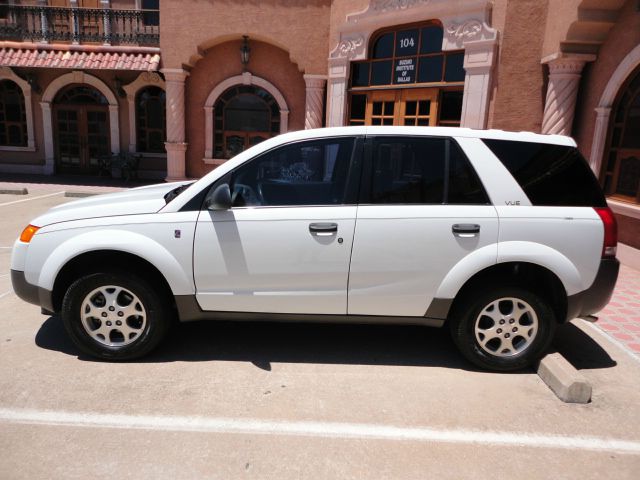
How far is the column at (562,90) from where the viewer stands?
820cm

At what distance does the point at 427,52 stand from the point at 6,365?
937cm

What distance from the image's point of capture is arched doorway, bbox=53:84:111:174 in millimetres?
16516

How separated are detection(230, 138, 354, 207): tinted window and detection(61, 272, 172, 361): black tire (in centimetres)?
97

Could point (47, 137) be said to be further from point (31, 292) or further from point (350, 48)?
point (31, 292)

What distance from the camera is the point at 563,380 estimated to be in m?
3.40

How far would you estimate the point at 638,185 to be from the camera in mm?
7324

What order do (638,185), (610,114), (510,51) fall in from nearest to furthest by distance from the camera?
(638,185), (610,114), (510,51)

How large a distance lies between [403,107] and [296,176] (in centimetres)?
752

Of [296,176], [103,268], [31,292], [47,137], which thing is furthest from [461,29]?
[47,137]

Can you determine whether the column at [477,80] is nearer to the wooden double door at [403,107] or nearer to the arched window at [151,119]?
the wooden double door at [403,107]

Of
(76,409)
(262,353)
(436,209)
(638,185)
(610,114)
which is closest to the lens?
(76,409)

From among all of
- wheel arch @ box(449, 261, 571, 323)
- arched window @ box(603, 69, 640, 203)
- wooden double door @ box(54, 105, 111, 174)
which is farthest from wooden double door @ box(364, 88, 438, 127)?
wooden double door @ box(54, 105, 111, 174)

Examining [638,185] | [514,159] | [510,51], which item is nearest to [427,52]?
[510,51]

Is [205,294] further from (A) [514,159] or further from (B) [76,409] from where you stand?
(A) [514,159]
